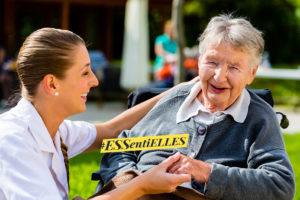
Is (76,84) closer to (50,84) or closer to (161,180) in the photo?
(50,84)

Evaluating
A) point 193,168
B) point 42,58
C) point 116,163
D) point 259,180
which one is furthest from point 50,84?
point 259,180

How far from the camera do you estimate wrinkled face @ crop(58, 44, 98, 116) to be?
2611 millimetres

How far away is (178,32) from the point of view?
8992mm

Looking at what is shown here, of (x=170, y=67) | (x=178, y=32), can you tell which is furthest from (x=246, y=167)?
(x=170, y=67)

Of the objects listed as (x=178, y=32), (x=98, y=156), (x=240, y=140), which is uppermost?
(x=240, y=140)

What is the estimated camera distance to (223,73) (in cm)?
279

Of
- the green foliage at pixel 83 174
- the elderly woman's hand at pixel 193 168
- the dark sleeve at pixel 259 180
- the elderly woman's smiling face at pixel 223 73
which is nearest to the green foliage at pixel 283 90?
the green foliage at pixel 83 174

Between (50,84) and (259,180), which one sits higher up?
(50,84)

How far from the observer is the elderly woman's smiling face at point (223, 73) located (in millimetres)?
2777

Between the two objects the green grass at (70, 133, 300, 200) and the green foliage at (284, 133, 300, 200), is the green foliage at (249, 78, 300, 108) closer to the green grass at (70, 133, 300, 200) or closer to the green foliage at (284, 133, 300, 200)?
the green foliage at (284, 133, 300, 200)

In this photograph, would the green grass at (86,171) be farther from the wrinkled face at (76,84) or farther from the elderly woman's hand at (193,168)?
the elderly woman's hand at (193,168)

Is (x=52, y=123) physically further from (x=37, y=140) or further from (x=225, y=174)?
(x=225, y=174)

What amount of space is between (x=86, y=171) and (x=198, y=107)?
2.96 meters

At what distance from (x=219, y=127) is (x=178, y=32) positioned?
633cm
